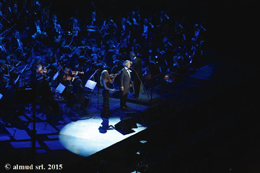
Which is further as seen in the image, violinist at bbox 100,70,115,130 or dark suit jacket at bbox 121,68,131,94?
dark suit jacket at bbox 121,68,131,94

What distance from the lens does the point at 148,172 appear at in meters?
6.67

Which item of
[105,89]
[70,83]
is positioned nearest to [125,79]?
[105,89]

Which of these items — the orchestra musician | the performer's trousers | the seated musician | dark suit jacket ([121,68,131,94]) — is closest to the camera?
the orchestra musician

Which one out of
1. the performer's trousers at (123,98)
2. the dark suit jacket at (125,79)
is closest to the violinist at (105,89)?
the dark suit jacket at (125,79)

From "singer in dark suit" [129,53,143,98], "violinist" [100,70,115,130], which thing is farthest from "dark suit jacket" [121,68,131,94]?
"singer in dark suit" [129,53,143,98]

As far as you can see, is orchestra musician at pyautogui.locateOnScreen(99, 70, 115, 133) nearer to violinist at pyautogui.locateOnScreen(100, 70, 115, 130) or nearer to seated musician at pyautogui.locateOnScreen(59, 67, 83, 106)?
violinist at pyautogui.locateOnScreen(100, 70, 115, 130)

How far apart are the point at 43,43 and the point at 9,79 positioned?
2632mm

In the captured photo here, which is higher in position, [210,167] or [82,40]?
[82,40]

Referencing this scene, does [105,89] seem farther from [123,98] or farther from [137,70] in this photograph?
[137,70]

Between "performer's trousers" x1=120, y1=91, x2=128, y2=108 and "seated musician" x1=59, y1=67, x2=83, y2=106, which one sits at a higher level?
"seated musician" x1=59, y1=67, x2=83, y2=106

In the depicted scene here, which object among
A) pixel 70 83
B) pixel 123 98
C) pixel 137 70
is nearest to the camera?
pixel 123 98

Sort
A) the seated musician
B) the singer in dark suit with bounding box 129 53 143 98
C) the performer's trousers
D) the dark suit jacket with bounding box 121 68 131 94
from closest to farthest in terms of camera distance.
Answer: the seated musician, the dark suit jacket with bounding box 121 68 131 94, the performer's trousers, the singer in dark suit with bounding box 129 53 143 98

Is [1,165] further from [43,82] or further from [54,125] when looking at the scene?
[43,82]

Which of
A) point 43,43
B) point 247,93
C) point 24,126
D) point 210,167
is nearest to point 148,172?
point 210,167
